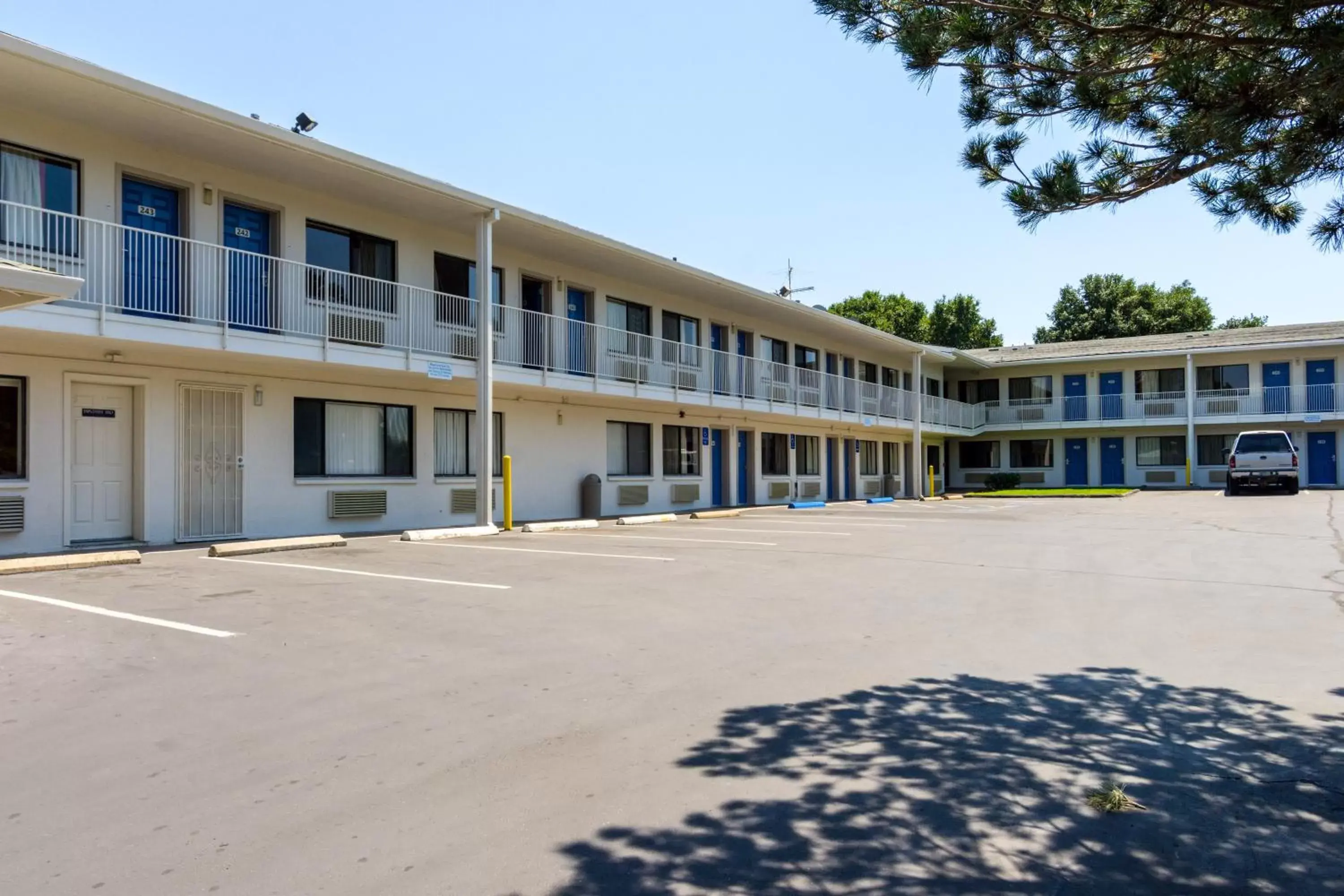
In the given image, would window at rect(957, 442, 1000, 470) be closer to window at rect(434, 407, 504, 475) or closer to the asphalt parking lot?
window at rect(434, 407, 504, 475)

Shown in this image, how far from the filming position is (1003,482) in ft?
137

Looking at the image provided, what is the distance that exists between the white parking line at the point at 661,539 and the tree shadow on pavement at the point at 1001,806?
29.4 ft

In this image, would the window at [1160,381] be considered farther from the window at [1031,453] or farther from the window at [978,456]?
the window at [978,456]

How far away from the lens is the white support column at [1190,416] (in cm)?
3722

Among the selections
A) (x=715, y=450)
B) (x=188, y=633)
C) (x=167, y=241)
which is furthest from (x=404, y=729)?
(x=715, y=450)

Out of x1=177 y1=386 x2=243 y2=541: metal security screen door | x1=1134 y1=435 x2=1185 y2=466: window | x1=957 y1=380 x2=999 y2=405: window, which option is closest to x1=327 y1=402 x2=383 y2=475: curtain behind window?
x1=177 y1=386 x2=243 y2=541: metal security screen door

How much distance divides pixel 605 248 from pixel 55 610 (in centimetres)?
1285

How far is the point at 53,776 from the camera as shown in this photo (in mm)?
3924

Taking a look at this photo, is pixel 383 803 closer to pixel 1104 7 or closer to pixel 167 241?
pixel 1104 7

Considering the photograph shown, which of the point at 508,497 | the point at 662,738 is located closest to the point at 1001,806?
the point at 662,738

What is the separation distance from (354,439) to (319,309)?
261 centimetres

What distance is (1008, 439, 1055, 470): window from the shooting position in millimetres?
42938

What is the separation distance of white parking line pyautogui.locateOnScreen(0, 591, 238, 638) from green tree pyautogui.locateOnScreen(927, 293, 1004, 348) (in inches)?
2366

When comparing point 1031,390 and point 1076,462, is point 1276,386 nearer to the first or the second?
point 1076,462
